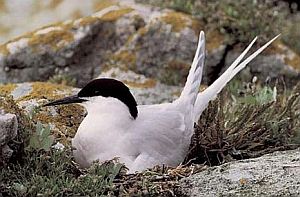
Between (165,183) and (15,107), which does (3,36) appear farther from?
(165,183)

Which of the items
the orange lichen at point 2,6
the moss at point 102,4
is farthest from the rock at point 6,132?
the orange lichen at point 2,6

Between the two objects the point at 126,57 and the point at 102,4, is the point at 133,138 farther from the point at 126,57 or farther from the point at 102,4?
the point at 102,4

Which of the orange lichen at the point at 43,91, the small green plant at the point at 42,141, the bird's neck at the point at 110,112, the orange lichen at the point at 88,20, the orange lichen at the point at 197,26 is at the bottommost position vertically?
the orange lichen at the point at 88,20

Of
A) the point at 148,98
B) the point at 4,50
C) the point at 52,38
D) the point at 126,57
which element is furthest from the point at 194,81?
the point at 4,50

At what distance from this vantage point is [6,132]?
11.3 feet

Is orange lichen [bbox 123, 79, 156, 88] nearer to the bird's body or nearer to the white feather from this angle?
the white feather

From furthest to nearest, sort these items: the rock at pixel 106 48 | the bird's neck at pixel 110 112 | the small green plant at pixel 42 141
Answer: the rock at pixel 106 48 → the bird's neck at pixel 110 112 → the small green plant at pixel 42 141

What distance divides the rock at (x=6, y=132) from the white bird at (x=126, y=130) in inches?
19.6

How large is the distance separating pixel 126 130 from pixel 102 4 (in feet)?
12.7

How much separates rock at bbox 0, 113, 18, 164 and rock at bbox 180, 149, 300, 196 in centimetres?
78

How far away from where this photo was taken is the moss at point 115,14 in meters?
7.33

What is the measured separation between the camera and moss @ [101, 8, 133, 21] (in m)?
7.33

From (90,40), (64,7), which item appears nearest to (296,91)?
(90,40)

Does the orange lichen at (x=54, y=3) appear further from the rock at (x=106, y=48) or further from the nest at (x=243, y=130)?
the nest at (x=243, y=130)
